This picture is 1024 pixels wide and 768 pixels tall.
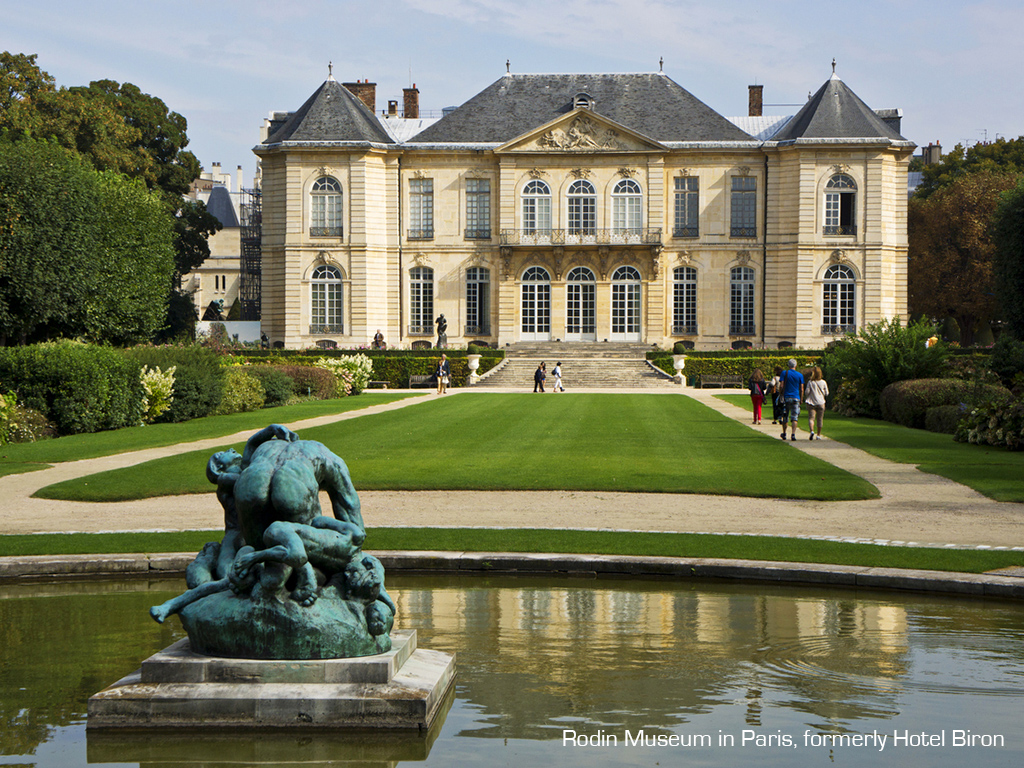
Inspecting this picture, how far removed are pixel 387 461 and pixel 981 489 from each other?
25.8ft

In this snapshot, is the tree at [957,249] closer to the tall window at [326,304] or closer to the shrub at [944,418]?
the tall window at [326,304]

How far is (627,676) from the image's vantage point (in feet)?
18.2

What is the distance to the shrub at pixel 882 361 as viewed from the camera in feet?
80.5

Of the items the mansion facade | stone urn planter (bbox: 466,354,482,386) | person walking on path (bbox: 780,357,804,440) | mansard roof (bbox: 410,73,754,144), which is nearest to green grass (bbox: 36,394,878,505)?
person walking on path (bbox: 780,357,804,440)

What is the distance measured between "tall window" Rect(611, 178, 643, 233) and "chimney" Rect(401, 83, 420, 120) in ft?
39.2

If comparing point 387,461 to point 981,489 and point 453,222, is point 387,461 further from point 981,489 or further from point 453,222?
point 453,222

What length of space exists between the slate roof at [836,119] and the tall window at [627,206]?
667 cm

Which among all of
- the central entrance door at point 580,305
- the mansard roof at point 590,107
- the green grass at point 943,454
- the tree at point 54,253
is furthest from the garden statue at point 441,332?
the green grass at point 943,454

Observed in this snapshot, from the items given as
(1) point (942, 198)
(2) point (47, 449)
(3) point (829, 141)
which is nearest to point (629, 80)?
(3) point (829, 141)

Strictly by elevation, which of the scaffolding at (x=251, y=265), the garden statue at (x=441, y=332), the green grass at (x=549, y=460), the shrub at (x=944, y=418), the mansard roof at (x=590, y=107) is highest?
the mansard roof at (x=590, y=107)

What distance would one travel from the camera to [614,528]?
988cm

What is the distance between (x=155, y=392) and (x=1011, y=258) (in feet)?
81.0

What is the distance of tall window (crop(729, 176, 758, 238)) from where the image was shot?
47.4 meters

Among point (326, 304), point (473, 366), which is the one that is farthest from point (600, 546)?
point (326, 304)
